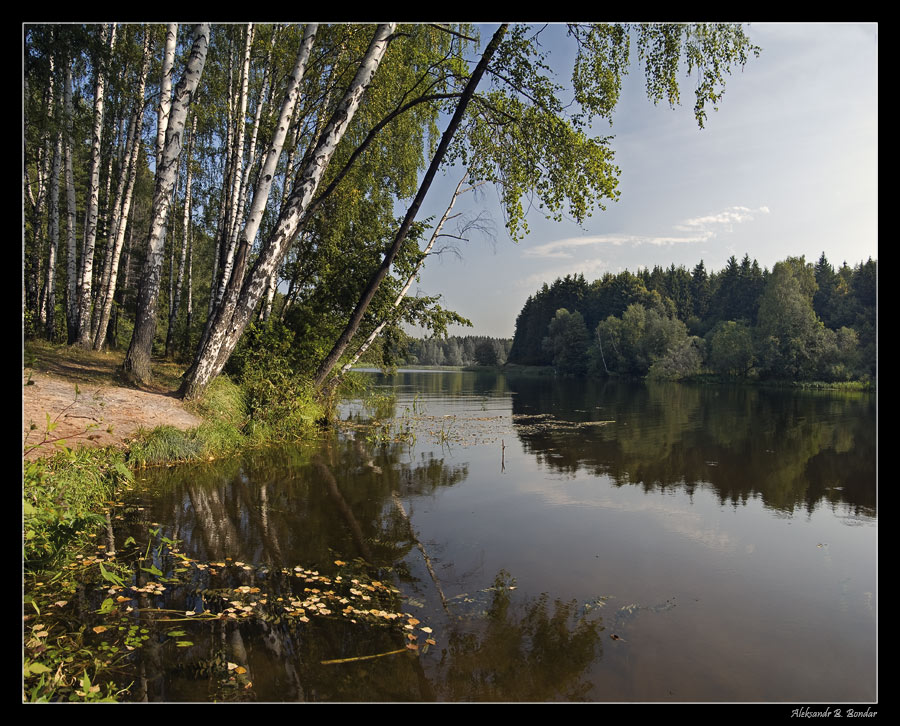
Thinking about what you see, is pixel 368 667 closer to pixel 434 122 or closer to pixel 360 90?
pixel 360 90

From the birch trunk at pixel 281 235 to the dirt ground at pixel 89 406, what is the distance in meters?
0.82

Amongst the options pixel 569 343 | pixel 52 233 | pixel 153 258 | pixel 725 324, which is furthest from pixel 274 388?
pixel 569 343

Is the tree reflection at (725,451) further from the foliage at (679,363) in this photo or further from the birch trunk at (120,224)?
the foliage at (679,363)

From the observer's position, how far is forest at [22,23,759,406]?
9.45 metres

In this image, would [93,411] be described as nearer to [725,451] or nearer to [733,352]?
[725,451]

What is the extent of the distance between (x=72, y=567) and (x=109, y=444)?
369cm

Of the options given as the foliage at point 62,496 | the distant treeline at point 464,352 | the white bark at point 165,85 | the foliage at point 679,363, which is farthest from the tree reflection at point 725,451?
the distant treeline at point 464,352

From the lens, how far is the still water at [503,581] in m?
3.11

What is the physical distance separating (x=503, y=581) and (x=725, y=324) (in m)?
60.4

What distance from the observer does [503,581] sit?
14.9ft

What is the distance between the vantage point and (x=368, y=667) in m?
3.11

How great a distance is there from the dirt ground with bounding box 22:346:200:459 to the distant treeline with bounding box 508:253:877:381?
49554mm
